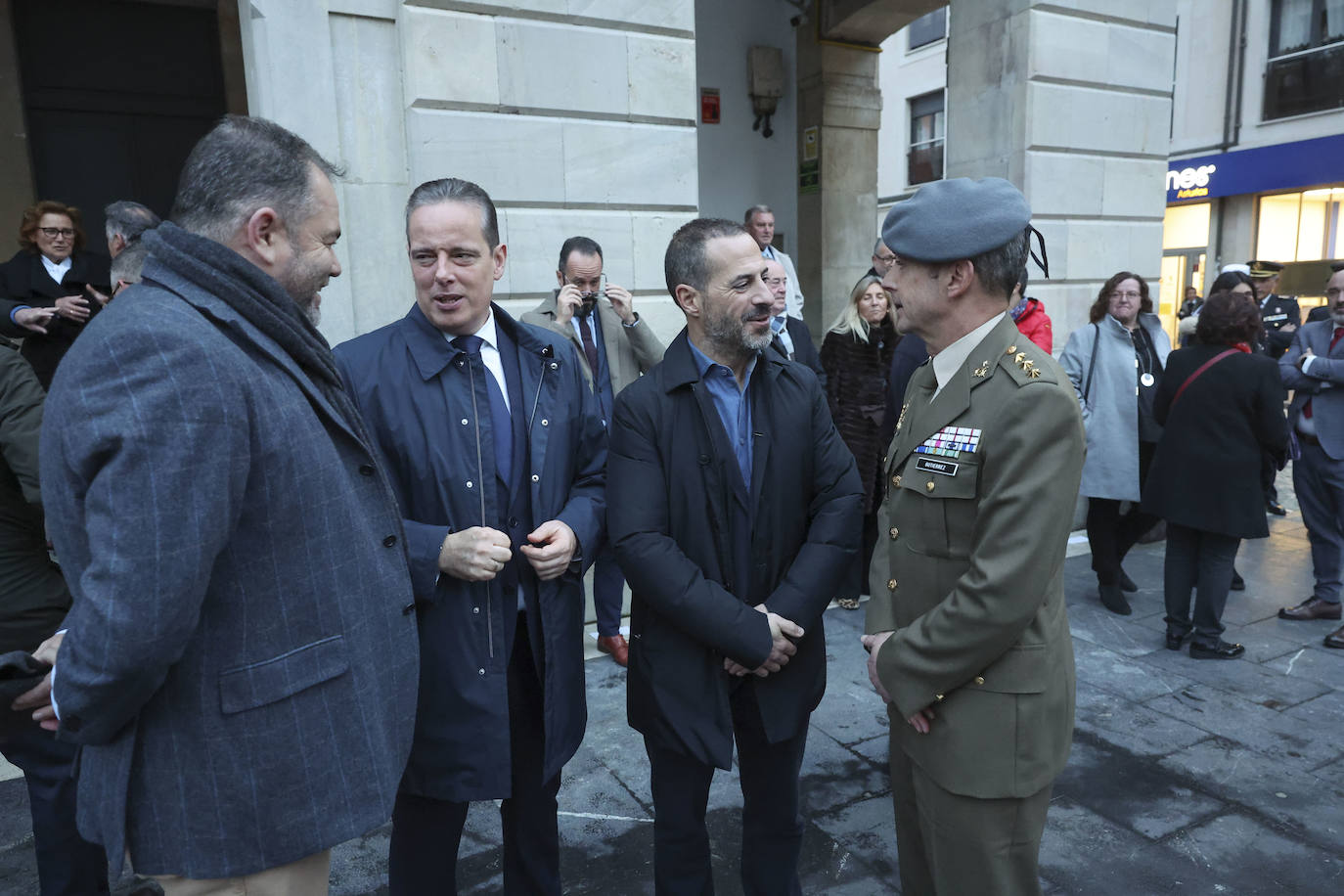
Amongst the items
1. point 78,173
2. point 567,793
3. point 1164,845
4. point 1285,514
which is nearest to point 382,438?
point 567,793

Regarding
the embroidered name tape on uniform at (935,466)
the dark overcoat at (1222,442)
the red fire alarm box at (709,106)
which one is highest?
the red fire alarm box at (709,106)

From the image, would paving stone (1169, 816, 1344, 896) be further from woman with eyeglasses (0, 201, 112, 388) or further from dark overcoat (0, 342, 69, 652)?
woman with eyeglasses (0, 201, 112, 388)

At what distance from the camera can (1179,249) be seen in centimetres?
2003

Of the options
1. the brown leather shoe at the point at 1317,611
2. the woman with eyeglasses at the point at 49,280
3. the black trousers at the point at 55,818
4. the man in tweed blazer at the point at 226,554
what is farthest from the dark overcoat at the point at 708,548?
the brown leather shoe at the point at 1317,611

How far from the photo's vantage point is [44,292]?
16.5ft

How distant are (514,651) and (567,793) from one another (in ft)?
4.15

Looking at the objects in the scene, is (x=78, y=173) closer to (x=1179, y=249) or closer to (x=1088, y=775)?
(x=1088, y=775)

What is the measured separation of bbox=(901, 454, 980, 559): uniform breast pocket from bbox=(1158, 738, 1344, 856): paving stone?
222 cm

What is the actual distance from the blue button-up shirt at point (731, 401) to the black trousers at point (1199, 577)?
349cm

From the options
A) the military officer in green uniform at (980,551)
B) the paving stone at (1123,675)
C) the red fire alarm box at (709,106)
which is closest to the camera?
the military officer in green uniform at (980,551)

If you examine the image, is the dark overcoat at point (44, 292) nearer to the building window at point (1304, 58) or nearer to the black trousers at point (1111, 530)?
the black trousers at point (1111, 530)

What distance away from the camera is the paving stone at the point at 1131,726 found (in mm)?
3730

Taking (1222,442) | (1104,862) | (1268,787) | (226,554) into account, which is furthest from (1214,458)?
(226,554)

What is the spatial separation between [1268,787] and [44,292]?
6624mm
